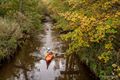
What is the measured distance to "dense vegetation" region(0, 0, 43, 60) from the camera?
15.2 meters

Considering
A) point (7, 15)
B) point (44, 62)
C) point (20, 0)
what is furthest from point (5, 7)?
point (44, 62)

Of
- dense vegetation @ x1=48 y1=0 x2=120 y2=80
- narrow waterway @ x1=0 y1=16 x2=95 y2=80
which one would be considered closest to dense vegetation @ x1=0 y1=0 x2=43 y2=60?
narrow waterway @ x1=0 y1=16 x2=95 y2=80

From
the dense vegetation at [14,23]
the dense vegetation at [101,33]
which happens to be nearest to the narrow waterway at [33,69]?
the dense vegetation at [14,23]

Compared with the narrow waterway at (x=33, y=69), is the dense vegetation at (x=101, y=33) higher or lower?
higher

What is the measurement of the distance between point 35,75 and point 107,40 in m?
5.47

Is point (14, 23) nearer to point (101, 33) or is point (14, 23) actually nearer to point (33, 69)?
point (33, 69)

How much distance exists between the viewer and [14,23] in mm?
18047

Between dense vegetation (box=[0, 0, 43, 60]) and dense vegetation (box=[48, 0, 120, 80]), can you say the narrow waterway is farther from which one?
dense vegetation (box=[48, 0, 120, 80])

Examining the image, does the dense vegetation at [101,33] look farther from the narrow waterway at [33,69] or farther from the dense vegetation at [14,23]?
the dense vegetation at [14,23]

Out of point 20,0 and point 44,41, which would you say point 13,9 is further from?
point 44,41

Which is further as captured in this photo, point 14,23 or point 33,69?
point 14,23

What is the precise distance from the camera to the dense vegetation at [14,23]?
15.2 meters

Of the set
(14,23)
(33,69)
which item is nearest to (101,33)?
(33,69)

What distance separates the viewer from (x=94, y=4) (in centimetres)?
1184
